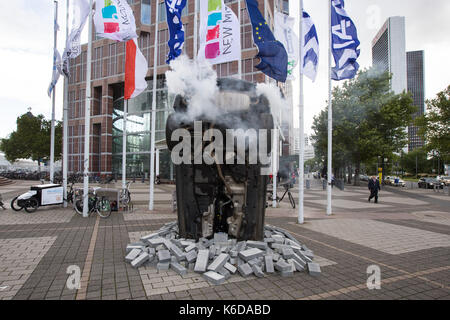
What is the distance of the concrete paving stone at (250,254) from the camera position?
4590mm

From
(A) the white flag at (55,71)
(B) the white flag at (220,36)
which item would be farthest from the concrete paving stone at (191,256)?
(A) the white flag at (55,71)

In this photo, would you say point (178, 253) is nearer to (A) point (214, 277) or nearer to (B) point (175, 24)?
(A) point (214, 277)

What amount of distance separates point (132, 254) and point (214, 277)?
74.0 inches

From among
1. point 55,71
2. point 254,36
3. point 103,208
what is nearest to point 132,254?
point 103,208

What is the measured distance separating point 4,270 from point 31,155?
52132 mm

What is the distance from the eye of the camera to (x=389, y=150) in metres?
32.6

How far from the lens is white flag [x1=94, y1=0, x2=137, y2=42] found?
29.7 feet

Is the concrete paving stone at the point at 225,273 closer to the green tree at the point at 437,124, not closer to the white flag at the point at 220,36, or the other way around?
the white flag at the point at 220,36

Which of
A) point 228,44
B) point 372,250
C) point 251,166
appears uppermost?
point 228,44

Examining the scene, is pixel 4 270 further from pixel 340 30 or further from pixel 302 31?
pixel 340 30

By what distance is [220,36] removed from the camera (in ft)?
31.1

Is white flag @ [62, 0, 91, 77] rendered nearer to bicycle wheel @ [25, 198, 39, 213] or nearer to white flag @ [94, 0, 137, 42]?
white flag @ [94, 0, 137, 42]
